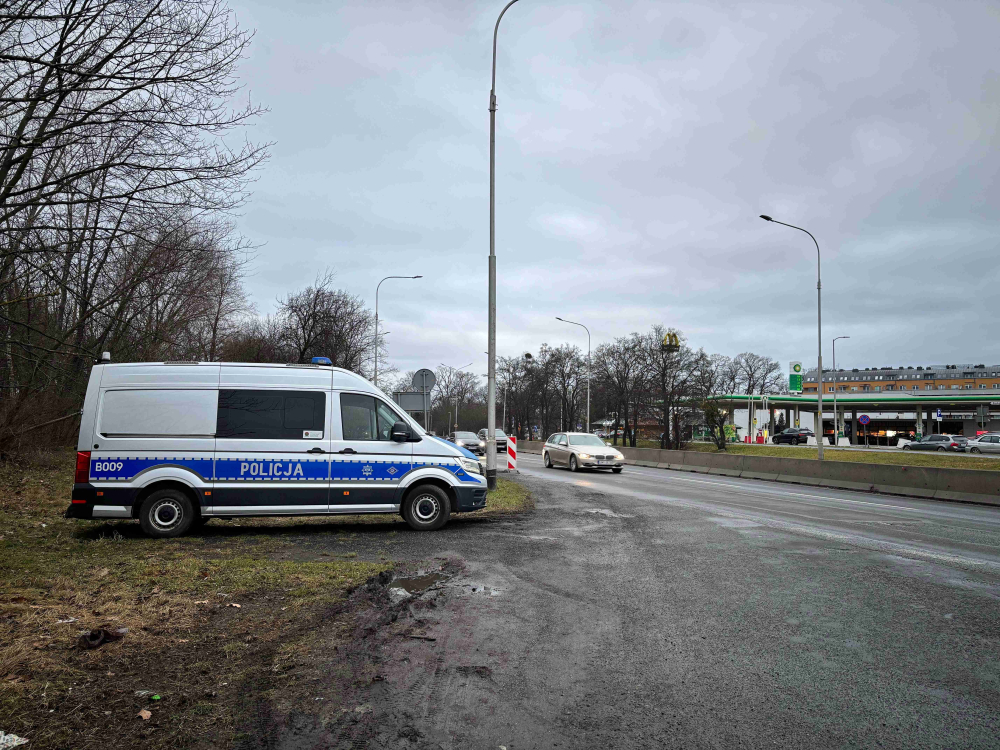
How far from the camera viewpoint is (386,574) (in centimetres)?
690

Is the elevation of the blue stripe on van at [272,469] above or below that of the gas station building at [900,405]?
below

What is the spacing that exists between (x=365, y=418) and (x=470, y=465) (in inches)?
69.0

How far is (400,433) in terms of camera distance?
10.1 meters

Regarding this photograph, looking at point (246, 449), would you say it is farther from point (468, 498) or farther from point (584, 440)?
point (584, 440)

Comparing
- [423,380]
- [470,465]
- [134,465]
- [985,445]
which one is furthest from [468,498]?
[985,445]

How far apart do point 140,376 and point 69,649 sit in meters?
5.77

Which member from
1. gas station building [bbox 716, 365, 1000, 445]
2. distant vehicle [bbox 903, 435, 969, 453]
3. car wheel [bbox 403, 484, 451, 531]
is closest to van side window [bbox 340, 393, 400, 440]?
car wheel [bbox 403, 484, 451, 531]

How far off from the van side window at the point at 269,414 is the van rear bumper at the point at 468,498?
89.4 inches

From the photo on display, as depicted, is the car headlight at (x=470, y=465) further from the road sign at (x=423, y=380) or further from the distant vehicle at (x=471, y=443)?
the distant vehicle at (x=471, y=443)

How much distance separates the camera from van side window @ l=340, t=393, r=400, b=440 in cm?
1002

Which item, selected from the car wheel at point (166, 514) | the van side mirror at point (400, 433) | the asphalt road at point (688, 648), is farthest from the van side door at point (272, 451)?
the asphalt road at point (688, 648)

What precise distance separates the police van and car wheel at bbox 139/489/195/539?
1 cm

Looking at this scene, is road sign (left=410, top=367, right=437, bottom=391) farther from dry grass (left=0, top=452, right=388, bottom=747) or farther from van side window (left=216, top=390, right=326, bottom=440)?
dry grass (left=0, top=452, right=388, bottom=747)

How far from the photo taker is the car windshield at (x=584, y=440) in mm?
28666
